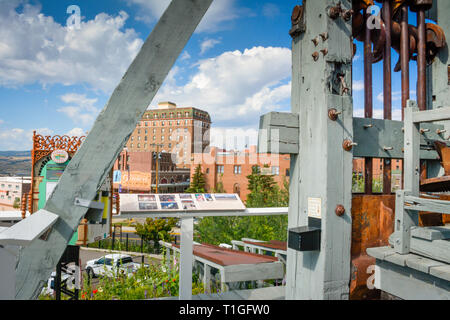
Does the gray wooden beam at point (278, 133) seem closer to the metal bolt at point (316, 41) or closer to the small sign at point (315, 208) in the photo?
the small sign at point (315, 208)

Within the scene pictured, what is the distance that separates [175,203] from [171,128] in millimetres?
81066

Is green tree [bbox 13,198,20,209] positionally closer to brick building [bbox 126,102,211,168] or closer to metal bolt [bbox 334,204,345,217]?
metal bolt [bbox 334,204,345,217]

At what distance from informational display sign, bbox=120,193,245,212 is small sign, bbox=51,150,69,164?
110 cm

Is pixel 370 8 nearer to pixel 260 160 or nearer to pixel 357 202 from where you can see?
pixel 357 202

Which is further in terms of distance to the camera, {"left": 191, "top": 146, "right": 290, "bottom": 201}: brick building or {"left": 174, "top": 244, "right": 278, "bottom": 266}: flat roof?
{"left": 191, "top": 146, "right": 290, "bottom": 201}: brick building

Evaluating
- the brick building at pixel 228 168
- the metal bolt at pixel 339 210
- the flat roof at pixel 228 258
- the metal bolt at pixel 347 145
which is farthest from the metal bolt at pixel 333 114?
the brick building at pixel 228 168

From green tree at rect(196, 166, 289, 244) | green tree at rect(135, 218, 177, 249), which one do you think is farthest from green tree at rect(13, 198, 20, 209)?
green tree at rect(196, 166, 289, 244)

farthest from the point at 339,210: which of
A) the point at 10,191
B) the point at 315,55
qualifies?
the point at 10,191

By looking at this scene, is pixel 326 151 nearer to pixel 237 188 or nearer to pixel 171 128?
pixel 237 188

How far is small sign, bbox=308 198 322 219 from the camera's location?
2.35 m

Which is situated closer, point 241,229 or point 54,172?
point 54,172

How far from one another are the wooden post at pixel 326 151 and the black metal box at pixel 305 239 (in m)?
0.06

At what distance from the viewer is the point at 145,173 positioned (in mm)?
45031

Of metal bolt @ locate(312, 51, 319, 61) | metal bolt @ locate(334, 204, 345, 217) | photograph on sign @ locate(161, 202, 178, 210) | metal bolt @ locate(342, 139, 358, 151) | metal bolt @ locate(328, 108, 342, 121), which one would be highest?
metal bolt @ locate(312, 51, 319, 61)
